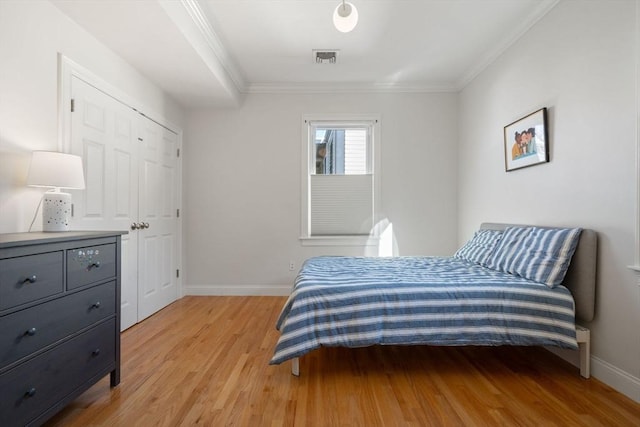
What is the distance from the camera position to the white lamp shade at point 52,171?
5.91 ft

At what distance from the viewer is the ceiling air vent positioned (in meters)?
3.29

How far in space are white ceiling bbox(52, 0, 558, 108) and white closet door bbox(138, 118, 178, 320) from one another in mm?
618

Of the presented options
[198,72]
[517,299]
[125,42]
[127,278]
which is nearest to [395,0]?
[198,72]

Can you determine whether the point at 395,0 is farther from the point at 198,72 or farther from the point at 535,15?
the point at 198,72

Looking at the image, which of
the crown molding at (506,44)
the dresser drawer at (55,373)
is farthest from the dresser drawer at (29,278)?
the crown molding at (506,44)

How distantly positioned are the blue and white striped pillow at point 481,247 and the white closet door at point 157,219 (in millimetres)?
3206

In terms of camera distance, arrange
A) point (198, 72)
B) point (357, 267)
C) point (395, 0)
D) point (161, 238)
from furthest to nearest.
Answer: point (161, 238), point (198, 72), point (357, 267), point (395, 0)

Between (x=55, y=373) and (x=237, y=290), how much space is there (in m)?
2.65

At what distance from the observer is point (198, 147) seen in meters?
4.13

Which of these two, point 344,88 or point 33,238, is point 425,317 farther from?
point 344,88

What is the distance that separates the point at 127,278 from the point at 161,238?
0.71m

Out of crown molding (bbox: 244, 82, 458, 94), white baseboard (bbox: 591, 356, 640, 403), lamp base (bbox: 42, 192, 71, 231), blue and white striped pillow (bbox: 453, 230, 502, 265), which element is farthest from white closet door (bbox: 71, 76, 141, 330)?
white baseboard (bbox: 591, 356, 640, 403)

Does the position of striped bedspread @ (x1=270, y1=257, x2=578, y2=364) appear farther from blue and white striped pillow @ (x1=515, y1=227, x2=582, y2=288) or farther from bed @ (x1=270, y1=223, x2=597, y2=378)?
blue and white striped pillow @ (x1=515, y1=227, x2=582, y2=288)

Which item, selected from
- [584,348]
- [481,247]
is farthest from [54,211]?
[584,348]
